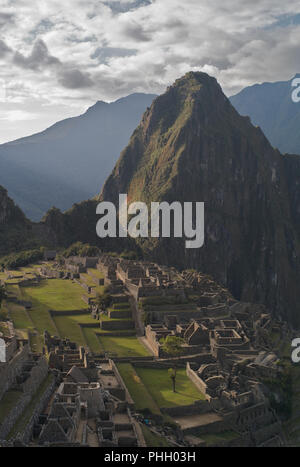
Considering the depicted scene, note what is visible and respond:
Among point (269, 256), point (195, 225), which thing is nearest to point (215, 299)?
point (195, 225)

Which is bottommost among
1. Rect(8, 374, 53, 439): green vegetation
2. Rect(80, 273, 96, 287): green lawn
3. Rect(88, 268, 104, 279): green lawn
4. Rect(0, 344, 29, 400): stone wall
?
Rect(8, 374, 53, 439): green vegetation

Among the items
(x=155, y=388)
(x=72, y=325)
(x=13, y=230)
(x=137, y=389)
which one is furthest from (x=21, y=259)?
(x=137, y=389)

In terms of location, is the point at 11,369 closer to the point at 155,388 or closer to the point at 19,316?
the point at 155,388

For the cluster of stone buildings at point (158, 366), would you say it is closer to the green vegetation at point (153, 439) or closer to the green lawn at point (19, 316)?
the green vegetation at point (153, 439)

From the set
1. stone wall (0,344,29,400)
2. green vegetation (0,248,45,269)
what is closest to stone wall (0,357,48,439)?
stone wall (0,344,29,400)

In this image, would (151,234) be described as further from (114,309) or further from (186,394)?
(186,394)

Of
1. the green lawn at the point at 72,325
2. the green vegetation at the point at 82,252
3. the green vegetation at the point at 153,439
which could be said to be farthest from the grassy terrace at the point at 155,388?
the green vegetation at the point at 82,252

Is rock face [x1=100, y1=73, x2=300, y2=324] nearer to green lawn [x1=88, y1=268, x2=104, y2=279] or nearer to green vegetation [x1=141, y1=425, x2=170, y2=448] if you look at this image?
green lawn [x1=88, y1=268, x2=104, y2=279]
